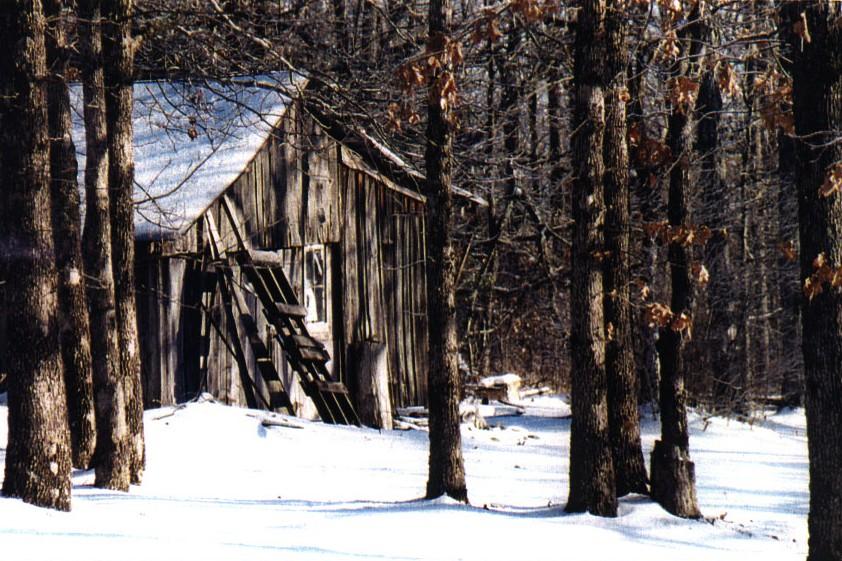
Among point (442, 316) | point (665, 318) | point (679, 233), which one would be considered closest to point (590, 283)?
point (665, 318)

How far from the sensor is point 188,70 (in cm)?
1184

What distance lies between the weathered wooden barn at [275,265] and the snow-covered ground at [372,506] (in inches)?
37.7

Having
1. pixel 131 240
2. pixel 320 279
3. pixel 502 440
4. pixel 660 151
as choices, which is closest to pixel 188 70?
pixel 131 240

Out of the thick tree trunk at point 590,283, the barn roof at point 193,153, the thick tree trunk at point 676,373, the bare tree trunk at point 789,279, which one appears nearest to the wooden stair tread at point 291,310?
the barn roof at point 193,153

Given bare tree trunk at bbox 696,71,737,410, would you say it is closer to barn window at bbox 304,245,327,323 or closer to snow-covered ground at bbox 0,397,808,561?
snow-covered ground at bbox 0,397,808,561

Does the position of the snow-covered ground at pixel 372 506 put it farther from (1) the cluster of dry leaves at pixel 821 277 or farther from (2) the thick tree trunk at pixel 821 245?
(1) the cluster of dry leaves at pixel 821 277

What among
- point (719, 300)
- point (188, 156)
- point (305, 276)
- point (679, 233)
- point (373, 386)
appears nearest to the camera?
point (679, 233)

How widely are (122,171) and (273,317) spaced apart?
576 centimetres

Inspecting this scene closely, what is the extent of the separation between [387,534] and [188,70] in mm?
5587

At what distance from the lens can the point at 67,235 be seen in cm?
1047

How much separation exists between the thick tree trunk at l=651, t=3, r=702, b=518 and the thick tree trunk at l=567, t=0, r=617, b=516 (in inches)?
38.7

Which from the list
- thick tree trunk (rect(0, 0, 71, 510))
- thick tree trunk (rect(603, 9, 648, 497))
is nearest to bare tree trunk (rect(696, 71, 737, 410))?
thick tree trunk (rect(603, 9, 648, 497))

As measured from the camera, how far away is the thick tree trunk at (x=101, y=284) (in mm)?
10438

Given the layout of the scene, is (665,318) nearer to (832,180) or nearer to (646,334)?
(832,180)
